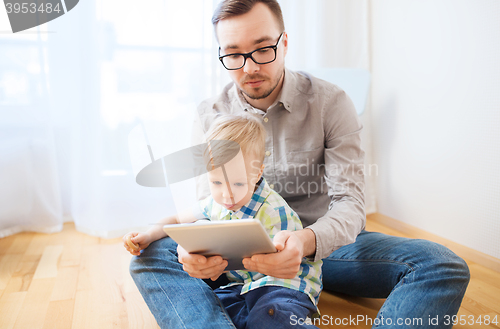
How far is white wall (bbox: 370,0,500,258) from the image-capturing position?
1.48 meters

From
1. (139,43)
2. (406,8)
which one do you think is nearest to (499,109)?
(406,8)

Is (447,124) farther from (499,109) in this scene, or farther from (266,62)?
(266,62)

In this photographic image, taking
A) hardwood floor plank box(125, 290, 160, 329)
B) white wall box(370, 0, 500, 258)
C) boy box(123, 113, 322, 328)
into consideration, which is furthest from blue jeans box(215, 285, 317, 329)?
white wall box(370, 0, 500, 258)

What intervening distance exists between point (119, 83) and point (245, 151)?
3.80 feet

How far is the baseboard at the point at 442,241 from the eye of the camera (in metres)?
1.50

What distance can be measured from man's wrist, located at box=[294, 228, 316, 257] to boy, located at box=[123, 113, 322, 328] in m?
0.05

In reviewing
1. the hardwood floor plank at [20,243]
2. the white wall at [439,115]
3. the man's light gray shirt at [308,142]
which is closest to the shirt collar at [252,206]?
the man's light gray shirt at [308,142]

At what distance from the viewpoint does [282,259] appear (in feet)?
2.63

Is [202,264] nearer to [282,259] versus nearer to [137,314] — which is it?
→ [282,259]

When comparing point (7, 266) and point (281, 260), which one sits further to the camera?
point (7, 266)

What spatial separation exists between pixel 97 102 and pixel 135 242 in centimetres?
101

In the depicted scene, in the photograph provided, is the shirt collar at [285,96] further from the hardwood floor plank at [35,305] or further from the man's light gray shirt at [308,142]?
the hardwood floor plank at [35,305]

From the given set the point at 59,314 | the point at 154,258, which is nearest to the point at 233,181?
the point at 154,258

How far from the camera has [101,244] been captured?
1.82 m
